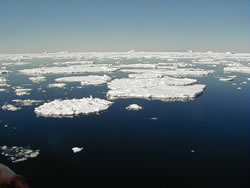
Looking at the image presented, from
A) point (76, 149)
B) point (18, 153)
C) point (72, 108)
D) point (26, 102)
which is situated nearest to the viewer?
point (18, 153)

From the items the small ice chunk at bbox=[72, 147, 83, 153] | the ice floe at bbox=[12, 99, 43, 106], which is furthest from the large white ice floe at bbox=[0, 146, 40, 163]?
the ice floe at bbox=[12, 99, 43, 106]

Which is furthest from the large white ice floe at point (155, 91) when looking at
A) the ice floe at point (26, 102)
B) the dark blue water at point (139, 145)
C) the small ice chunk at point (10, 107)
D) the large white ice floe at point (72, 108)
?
the small ice chunk at point (10, 107)

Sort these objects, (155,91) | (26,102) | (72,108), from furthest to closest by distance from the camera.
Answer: (155,91), (26,102), (72,108)

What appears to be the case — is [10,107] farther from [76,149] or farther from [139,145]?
[139,145]

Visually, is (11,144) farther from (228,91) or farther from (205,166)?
(228,91)

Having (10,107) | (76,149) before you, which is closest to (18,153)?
(76,149)

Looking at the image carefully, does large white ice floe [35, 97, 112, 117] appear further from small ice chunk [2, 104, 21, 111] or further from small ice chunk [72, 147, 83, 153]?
small ice chunk [72, 147, 83, 153]

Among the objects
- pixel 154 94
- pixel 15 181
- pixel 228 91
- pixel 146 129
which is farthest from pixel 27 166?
pixel 228 91
